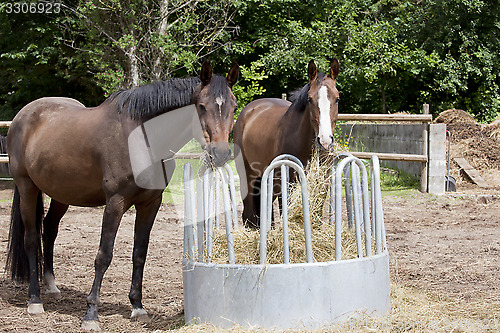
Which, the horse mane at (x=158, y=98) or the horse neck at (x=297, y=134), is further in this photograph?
the horse neck at (x=297, y=134)

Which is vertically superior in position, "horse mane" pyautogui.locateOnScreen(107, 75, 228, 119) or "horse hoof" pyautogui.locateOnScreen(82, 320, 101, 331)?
"horse mane" pyautogui.locateOnScreen(107, 75, 228, 119)

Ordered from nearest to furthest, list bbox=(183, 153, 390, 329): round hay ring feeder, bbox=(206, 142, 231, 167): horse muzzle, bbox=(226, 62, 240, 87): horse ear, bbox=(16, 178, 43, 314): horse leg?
bbox=(183, 153, 390, 329): round hay ring feeder < bbox=(206, 142, 231, 167): horse muzzle < bbox=(226, 62, 240, 87): horse ear < bbox=(16, 178, 43, 314): horse leg

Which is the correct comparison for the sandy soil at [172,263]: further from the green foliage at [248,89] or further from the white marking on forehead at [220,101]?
the green foliage at [248,89]

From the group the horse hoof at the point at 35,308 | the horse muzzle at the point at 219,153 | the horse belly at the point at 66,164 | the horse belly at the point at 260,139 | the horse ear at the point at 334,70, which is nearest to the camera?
the horse muzzle at the point at 219,153

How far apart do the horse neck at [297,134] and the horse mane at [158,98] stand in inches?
64.1

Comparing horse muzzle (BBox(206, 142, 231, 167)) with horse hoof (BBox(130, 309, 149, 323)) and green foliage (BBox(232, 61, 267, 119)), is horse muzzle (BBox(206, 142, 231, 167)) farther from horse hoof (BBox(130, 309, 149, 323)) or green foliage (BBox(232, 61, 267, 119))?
green foliage (BBox(232, 61, 267, 119))

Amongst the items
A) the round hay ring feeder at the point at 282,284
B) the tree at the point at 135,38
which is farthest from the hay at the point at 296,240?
the tree at the point at 135,38

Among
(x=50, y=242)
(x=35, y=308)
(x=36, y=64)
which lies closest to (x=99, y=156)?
(x=35, y=308)

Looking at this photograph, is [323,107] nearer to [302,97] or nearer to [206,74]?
[302,97]

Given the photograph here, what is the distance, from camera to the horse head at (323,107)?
16.8 ft

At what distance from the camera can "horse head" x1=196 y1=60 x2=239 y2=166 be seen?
381cm

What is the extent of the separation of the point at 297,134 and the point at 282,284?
94.9 inches

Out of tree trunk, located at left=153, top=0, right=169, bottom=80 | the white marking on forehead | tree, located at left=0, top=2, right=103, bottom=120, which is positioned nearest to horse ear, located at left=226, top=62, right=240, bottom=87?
the white marking on forehead

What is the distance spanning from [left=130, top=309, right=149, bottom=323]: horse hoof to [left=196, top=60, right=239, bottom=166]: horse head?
139 centimetres
